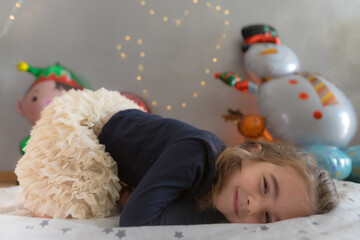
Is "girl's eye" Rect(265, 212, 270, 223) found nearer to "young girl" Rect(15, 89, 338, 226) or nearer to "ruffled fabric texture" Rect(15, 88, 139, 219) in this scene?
"young girl" Rect(15, 89, 338, 226)

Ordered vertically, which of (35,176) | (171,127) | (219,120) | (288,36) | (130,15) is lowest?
(219,120)

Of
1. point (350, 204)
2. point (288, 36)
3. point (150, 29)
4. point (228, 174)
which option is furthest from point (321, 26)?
point (228, 174)

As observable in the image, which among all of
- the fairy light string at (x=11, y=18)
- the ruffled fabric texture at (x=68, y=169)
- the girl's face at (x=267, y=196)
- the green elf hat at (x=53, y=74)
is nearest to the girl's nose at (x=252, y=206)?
the girl's face at (x=267, y=196)

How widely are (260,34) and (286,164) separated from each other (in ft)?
3.96

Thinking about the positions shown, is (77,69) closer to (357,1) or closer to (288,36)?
(288,36)

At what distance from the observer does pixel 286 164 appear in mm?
767

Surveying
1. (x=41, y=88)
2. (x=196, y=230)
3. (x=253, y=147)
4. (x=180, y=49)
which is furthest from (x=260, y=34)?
(x=196, y=230)

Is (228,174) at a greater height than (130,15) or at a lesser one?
lesser

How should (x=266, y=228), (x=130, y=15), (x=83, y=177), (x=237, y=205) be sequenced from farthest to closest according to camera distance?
(x=130, y=15), (x=83, y=177), (x=237, y=205), (x=266, y=228)

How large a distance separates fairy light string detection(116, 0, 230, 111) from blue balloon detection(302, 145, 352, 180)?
2.44 feet

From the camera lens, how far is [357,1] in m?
1.94

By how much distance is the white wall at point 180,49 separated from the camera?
1.90 m

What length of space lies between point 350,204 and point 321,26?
141 centimetres

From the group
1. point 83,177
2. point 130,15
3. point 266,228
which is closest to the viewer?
point 266,228
